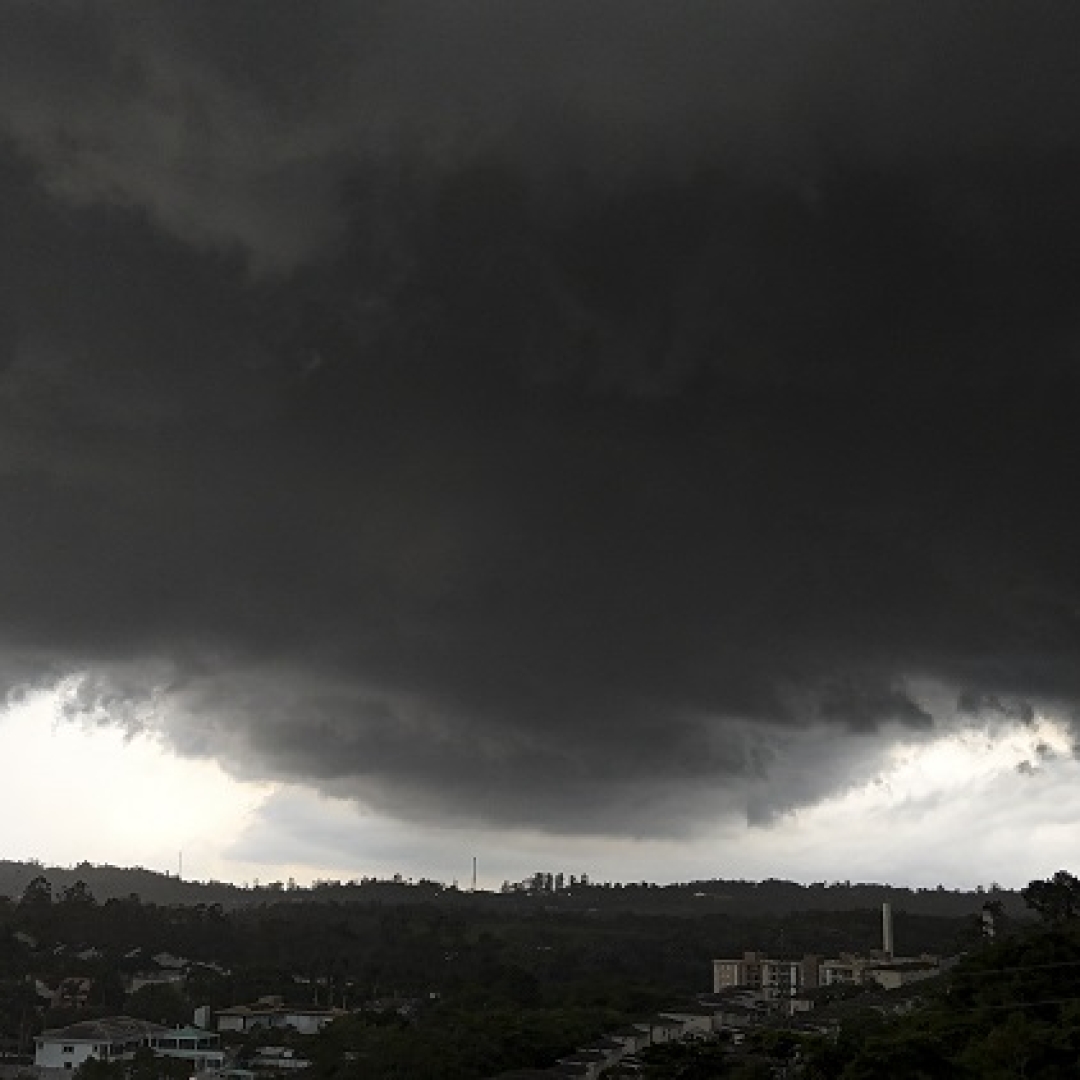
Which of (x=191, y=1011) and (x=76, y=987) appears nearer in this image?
(x=191, y=1011)

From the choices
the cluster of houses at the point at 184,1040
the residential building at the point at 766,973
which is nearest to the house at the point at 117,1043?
the cluster of houses at the point at 184,1040

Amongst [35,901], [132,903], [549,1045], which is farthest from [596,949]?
[549,1045]

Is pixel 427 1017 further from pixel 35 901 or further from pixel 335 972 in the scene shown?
pixel 35 901

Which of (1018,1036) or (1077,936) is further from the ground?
(1077,936)

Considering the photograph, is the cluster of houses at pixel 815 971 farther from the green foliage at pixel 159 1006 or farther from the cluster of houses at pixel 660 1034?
the green foliage at pixel 159 1006

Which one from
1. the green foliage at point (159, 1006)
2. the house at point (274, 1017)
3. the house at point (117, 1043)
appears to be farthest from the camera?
the green foliage at point (159, 1006)

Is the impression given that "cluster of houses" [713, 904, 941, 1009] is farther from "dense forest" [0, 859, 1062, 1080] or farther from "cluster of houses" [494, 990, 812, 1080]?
"cluster of houses" [494, 990, 812, 1080]

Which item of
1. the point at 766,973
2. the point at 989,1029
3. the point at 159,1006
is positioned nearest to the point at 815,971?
the point at 766,973
